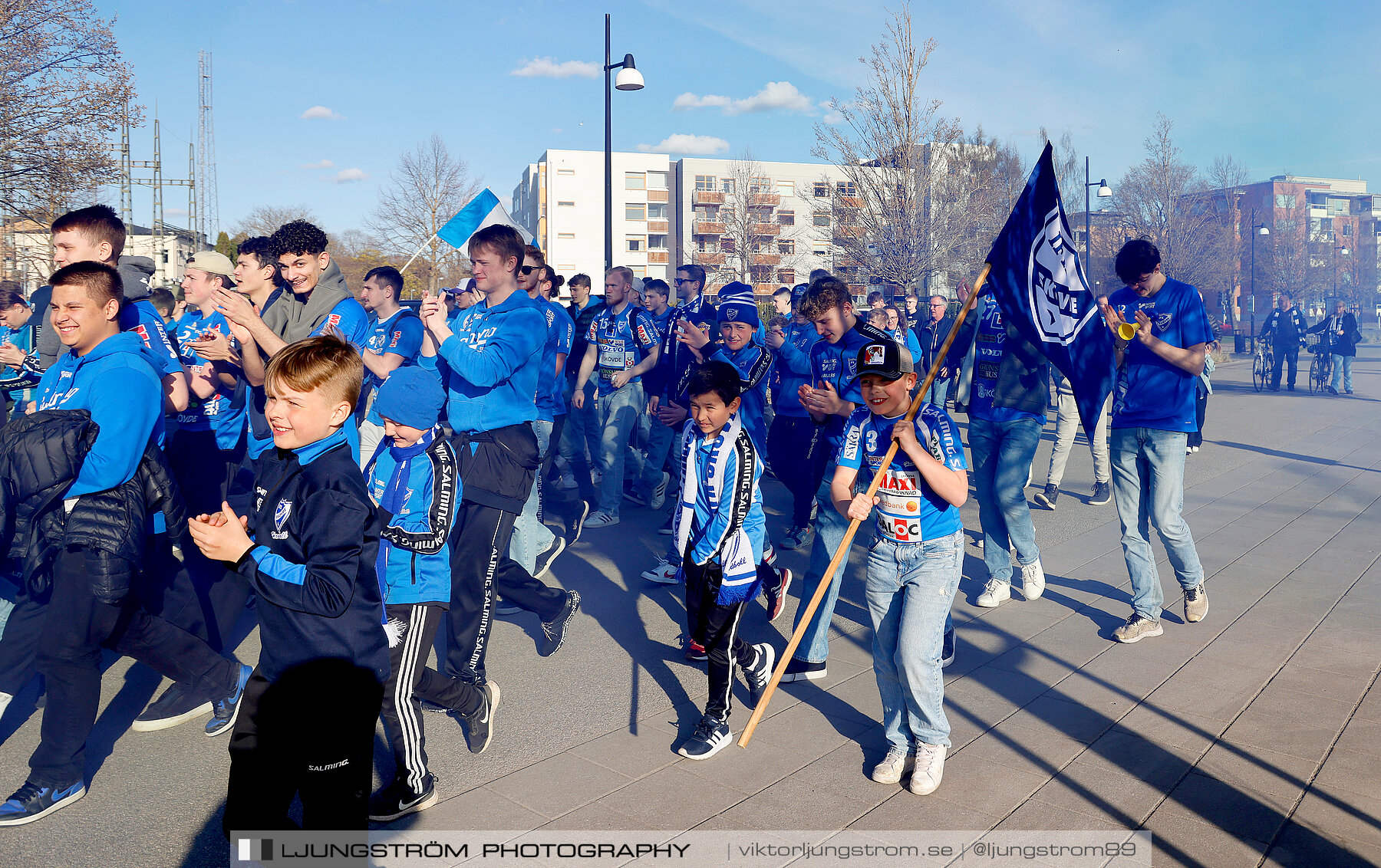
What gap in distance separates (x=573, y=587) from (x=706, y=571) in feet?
8.87

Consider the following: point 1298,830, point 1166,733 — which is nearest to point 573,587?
point 1166,733

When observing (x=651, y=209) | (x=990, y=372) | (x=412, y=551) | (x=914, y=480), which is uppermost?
(x=651, y=209)

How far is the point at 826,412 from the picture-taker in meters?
4.57

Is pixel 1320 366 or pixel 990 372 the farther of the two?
pixel 1320 366

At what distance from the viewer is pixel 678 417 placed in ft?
22.0

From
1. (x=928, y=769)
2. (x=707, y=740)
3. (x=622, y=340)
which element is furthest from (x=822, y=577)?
(x=622, y=340)

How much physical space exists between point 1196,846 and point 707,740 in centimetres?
183

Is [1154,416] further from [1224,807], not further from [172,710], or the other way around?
[172,710]

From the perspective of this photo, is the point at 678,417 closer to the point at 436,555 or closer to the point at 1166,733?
the point at 436,555

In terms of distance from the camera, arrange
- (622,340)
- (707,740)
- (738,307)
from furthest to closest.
→ (622,340), (738,307), (707,740)

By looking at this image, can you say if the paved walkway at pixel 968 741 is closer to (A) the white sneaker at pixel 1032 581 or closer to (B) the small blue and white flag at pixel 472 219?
(A) the white sneaker at pixel 1032 581

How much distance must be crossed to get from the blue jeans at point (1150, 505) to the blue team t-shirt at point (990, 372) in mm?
738

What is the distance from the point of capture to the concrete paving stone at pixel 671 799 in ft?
11.2

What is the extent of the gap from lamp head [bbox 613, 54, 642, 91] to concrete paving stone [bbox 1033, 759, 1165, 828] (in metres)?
14.1
